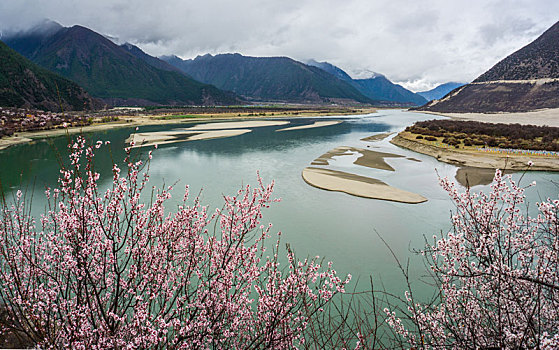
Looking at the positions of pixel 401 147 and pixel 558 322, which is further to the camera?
pixel 401 147

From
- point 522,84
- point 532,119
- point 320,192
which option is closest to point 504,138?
point 320,192

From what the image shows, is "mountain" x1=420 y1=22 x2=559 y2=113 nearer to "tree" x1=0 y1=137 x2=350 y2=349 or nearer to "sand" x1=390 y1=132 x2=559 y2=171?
"sand" x1=390 y1=132 x2=559 y2=171

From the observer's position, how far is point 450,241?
544cm

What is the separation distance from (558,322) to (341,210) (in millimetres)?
12578

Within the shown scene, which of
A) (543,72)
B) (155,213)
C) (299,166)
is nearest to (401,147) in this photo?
(299,166)

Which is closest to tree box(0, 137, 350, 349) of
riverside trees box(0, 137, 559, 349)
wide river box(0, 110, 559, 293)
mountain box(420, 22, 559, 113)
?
riverside trees box(0, 137, 559, 349)

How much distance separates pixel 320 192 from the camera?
20.6 meters

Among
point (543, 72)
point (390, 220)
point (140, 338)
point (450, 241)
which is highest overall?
point (543, 72)

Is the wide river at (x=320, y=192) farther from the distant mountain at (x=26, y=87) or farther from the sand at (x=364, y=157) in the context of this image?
the distant mountain at (x=26, y=87)

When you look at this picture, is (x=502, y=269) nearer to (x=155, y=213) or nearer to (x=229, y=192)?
(x=155, y=213)

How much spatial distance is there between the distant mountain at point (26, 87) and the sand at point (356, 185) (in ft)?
303

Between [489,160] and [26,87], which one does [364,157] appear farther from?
[26,87]

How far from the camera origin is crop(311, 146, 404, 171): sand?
28.5 meters

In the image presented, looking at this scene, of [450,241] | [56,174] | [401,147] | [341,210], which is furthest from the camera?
[401,147]
